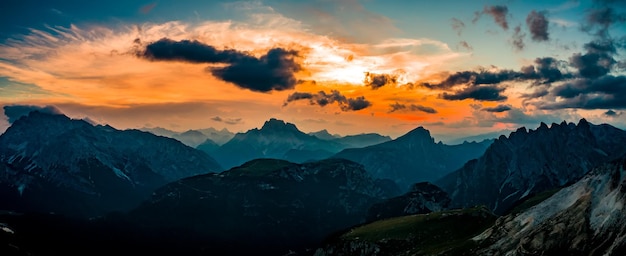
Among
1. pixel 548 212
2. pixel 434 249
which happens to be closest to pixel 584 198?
pixel 548 212

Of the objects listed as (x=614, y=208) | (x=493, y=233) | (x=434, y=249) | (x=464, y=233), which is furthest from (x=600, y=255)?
(x=464, y=233)

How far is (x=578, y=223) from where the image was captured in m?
109

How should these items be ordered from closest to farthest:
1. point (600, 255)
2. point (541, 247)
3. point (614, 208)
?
point (600, 255) → point (614, 208) → point (541, 247)

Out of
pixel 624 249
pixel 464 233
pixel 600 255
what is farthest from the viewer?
pixel 464 233

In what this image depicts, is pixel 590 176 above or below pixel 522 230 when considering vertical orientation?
above

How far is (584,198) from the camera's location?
117m

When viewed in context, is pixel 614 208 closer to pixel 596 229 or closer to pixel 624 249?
pixel 596 229

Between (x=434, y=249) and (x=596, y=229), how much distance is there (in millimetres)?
72066

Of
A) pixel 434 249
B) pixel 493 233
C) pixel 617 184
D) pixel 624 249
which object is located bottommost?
pixel 434 249

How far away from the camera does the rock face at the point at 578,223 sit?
320 ft

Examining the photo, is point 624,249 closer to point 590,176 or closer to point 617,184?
point 617,184

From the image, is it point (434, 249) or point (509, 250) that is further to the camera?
point (434, 249)

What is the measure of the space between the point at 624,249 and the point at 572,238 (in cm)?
2035

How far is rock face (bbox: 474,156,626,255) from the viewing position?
97.5 metres
